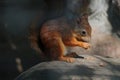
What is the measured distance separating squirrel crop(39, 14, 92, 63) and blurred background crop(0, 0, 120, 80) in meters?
0.50

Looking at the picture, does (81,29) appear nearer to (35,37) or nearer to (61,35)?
(61,35)

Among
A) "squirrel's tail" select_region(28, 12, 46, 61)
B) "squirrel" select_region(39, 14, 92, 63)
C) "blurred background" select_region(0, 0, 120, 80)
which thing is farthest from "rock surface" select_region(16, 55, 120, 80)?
"blurred background" select_region(0, 0, 120, 80)

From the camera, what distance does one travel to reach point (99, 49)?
156 inches

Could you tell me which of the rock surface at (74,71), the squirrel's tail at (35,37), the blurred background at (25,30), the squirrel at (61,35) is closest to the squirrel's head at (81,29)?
the squirrel at (61,35)

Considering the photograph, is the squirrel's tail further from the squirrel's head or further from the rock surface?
the squirrel's head

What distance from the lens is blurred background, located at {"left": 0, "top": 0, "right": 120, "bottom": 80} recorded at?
385 centimetres

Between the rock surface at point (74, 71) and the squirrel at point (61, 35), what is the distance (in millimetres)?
103

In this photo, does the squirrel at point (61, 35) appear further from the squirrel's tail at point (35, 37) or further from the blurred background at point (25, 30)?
the blurred background at point (25, 30)

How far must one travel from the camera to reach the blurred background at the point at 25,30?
3846 millimetres

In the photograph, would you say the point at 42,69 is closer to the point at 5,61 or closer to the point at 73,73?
the point at 73,73

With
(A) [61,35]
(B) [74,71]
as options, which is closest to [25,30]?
(A) [61,35]

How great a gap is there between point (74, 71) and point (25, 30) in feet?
3.26

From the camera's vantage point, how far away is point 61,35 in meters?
3.14

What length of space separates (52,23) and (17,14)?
803mm
